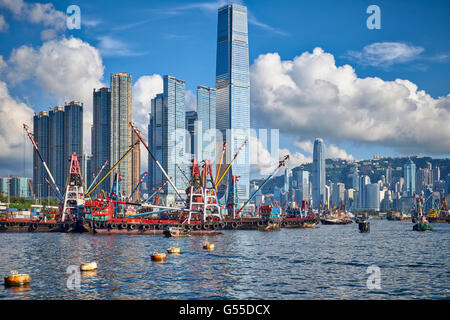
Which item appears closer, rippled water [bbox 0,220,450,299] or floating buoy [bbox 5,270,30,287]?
rippled water [bbox 0,220,450,299]

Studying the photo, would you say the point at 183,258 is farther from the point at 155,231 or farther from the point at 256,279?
the point at 155,231

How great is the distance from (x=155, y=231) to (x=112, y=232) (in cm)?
1318

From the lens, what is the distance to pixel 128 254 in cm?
8100

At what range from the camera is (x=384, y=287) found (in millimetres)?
51125

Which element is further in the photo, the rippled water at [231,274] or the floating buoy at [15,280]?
the floating buoy at [15,280]

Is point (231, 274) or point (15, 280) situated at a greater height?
point (15, 280)

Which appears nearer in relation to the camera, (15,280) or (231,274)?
(15,280)

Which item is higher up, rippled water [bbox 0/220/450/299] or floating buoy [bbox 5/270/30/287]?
floating buoy [bbox 5/270/30/287]

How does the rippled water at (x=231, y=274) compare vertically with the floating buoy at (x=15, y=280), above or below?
below
